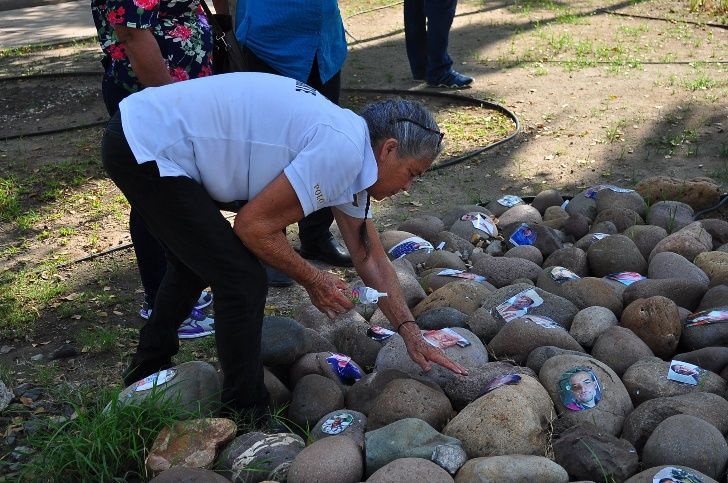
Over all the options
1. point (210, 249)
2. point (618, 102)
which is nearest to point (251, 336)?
point (210, 249)

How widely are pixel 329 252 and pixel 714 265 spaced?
1884mm

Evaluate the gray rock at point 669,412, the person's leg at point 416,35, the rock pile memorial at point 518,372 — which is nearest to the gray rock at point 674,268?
the rock pile memorial at point 518,372

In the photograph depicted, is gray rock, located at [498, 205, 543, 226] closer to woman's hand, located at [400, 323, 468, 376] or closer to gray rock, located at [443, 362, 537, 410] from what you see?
gray rock, located at [443, 362, 537, 410]

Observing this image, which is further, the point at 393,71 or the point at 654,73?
the point at 393,71

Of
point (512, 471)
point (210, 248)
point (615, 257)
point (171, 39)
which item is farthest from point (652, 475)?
point (171, 39)

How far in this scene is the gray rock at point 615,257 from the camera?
436 cm

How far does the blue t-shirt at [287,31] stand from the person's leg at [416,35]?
368cm

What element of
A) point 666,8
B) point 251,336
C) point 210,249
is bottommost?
point 666,8

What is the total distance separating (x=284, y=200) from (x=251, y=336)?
535 millimetres

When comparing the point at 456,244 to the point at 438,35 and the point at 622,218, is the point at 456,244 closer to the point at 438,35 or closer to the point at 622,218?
the point at 622,218

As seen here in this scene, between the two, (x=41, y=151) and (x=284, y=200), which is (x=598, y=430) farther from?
(x=41, y=151)

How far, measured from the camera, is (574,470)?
2.88m

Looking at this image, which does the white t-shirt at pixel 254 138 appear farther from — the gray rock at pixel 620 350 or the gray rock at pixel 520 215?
the gray rock at pixel 520 215

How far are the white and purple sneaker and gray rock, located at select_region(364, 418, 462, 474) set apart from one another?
1.36 meters
